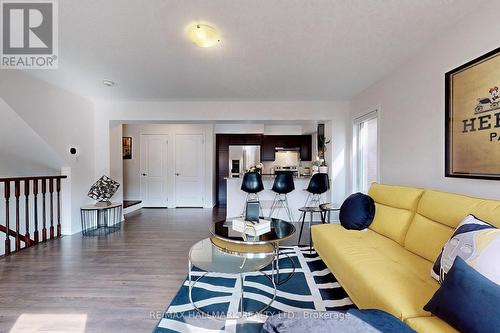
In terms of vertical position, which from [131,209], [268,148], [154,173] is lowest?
[131,209]

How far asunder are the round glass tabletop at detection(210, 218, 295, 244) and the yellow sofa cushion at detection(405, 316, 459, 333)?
1089 mm

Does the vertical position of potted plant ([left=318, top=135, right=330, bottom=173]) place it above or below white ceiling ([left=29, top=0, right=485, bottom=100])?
below

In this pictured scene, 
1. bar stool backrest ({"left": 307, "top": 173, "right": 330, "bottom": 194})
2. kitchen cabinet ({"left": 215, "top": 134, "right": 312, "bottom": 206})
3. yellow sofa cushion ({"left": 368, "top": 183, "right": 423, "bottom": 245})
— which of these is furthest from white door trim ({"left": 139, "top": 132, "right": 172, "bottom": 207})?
yellow sofa cushion ({"left": 368, "top": 183, "right": 423, "bottom": 245})

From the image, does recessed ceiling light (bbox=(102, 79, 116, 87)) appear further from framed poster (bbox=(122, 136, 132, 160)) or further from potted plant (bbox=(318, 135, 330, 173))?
potted plant (bbox=(318, 135, 330, 173))

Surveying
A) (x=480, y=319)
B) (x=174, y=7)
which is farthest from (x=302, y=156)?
(x=480, y=319)

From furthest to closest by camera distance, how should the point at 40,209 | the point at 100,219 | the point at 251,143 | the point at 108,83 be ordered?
the point at 251,143 < the point at 100,219 < the point at 40,209 < the point at 108,83

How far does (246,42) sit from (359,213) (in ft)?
6.81

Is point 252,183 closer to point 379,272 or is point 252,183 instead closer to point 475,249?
point 379,272

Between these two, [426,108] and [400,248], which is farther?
[426,108]

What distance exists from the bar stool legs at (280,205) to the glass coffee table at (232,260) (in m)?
2.44

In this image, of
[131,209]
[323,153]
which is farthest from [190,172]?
[323,153]

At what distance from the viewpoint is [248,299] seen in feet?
6.61

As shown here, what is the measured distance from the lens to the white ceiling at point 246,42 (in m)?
1.81

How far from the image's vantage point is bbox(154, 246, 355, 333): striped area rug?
1719 millimetres
